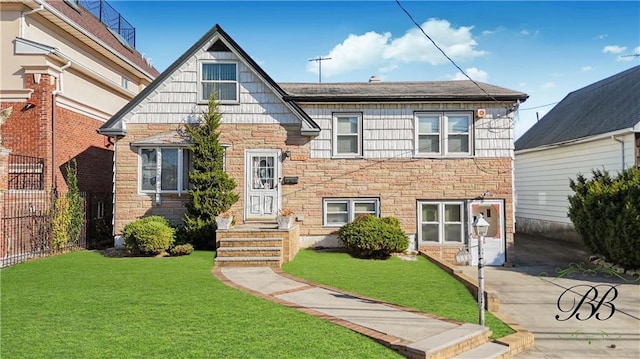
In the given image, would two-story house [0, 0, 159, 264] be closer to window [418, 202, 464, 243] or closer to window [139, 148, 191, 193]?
window [139, 148, 191, 193]

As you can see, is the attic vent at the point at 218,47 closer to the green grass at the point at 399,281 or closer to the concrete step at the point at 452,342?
the green grass at the point at 399,281

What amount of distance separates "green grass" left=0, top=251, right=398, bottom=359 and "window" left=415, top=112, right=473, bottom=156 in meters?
8.93

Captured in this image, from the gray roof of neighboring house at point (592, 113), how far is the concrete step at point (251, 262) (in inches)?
540

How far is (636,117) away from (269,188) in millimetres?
13619

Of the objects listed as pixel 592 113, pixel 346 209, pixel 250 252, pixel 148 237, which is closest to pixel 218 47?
pixel 148 237

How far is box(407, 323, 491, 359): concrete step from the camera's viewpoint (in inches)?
209

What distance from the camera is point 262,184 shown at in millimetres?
14312

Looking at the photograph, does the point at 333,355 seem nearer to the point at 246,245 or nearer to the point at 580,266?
the point at 246,245

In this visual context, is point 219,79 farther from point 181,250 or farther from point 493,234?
point 493,234

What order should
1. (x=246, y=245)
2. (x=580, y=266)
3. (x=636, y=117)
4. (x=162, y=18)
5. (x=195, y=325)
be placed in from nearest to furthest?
(x=195, y=325) < (x=246, y=245) < (x=162, y=18) < (x=580, y=266) < (x=636, y=117)

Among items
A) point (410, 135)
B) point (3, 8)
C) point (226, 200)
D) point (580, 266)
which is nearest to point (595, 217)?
point (580, 266)

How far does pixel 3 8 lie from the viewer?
13.5m

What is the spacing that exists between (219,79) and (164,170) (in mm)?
3508

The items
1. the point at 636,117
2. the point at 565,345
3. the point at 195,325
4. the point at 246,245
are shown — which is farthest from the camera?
the point at 636,117
